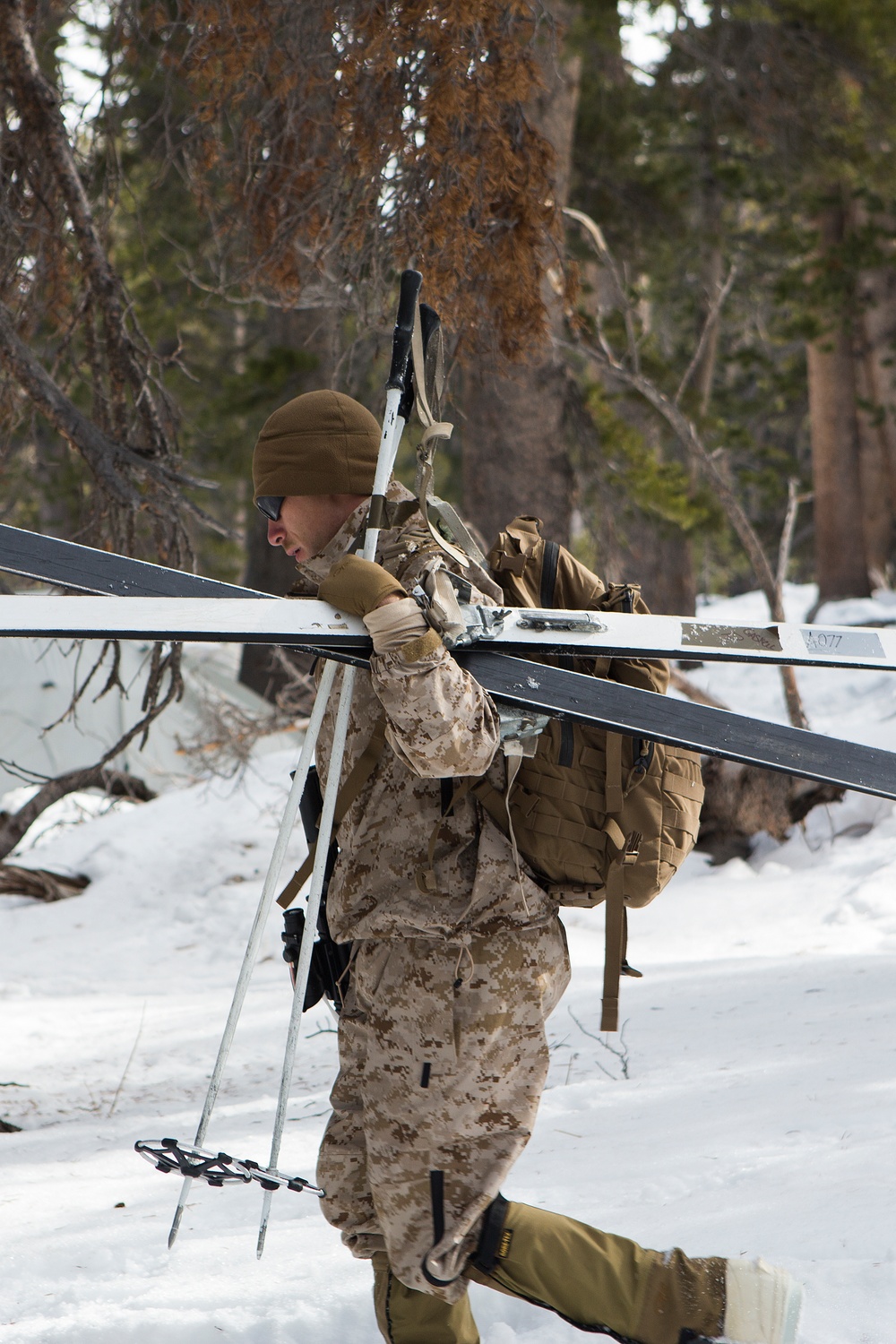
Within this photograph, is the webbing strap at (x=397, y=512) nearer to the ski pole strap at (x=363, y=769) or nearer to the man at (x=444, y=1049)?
the man at (x=444, y=1049)

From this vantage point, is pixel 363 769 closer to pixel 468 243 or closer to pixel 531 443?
pixel 468 243

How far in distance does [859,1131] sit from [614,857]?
1613 millimetres

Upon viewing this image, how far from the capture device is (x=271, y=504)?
2.23 m

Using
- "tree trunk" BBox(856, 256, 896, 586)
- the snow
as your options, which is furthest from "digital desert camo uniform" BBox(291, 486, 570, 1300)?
"tree trunk" BBox(856, 256, 896, 586)

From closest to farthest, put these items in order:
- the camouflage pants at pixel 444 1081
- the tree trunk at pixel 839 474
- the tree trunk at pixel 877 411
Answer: the camouflage pants at pixel 444 1081 < the tree trunk at pixel 877 411 < the tree trunk at pixel 839 474

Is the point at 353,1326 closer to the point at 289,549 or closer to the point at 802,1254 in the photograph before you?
the point at 802,1254

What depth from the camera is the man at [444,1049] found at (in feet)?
6.70

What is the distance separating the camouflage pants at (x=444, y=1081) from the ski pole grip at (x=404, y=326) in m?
1.03

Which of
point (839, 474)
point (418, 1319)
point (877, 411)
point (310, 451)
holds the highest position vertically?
point (877, 411)

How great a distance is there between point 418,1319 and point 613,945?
2.52ft

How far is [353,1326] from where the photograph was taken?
2467 mm

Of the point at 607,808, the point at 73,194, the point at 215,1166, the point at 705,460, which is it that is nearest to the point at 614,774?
the point at 607,808

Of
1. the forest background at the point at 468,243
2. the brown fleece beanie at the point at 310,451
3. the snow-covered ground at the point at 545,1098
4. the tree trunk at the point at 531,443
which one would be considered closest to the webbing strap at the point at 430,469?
the brown fleece beanie at the point at 310,451

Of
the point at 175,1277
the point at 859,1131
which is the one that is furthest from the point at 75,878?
the point at 859,1131
